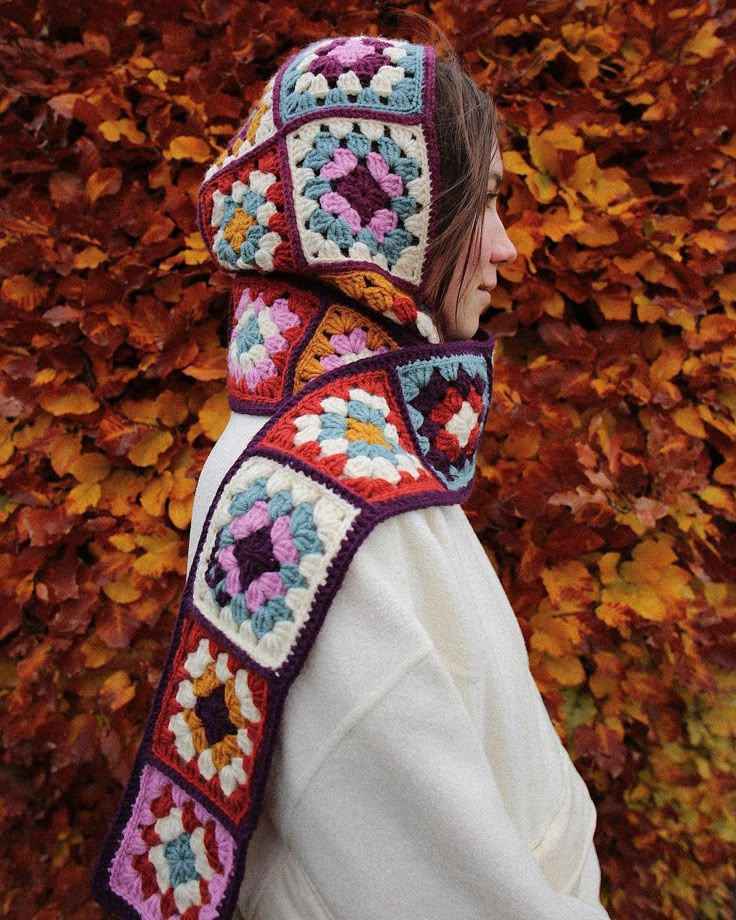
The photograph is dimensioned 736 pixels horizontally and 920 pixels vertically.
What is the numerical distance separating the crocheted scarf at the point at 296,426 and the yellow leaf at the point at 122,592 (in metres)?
0.77

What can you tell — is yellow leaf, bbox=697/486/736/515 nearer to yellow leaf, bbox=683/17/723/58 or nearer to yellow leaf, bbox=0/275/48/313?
yellow leaf, bbox=683/17/723/58

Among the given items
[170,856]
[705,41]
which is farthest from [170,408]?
[705,41]

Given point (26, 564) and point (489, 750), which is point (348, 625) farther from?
point (26, 564)

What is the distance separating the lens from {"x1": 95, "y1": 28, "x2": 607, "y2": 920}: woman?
2.23 feet

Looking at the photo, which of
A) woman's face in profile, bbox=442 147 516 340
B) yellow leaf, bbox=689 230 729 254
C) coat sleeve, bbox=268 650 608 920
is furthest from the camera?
yellow leaf, bbox=689 230 729 254

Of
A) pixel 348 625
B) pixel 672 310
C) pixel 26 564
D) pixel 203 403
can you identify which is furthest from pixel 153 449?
pixel 672 310

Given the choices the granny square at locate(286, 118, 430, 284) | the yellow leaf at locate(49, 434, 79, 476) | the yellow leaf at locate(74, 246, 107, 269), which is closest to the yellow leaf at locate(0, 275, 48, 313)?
the yellow leaf at locate(74, 246, 107, 269)

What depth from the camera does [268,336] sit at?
91 centimetres

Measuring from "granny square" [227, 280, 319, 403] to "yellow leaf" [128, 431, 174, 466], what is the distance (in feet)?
2.33

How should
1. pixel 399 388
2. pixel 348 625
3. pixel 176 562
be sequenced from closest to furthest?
pixel 348 625
pixel 399 388
pixel 176 562

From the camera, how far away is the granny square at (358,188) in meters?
0.86

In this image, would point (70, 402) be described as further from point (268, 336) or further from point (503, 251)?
point (503, 251)

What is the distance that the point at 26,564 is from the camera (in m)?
1.60

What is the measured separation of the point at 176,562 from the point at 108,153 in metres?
1.08
